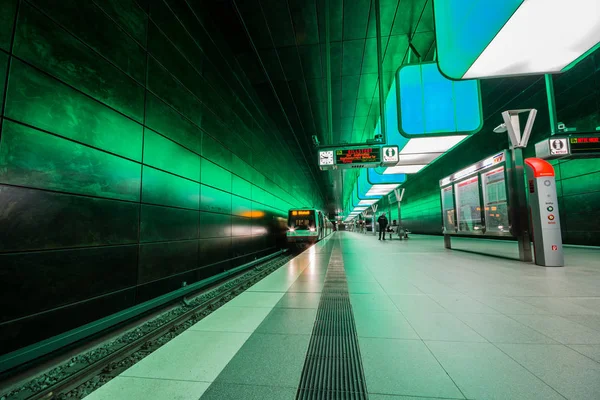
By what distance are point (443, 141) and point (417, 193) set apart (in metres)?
17.6

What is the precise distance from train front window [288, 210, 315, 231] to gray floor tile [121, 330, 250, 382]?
1382 centimetres

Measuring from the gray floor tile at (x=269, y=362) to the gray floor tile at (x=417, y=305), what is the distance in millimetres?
1507

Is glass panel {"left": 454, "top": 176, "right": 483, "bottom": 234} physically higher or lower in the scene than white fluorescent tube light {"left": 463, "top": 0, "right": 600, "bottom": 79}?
lower

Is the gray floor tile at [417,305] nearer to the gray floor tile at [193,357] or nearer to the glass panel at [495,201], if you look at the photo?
the gray floor tile at [193,357]

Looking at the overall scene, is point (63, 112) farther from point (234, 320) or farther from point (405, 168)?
point (405, 168)

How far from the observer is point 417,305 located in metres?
3.25

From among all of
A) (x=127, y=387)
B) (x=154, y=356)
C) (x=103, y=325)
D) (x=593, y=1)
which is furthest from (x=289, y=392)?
(x=593, y=1)

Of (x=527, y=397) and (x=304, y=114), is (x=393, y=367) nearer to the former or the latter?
(x=527, y=397)

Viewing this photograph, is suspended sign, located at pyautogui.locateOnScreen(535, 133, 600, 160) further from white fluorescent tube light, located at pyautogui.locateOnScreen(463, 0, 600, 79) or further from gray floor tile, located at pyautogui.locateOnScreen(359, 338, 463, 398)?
gray floor tile, located at pyautogui.locateOnScreen(359, 338, 463, 398)

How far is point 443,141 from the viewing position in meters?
9.05

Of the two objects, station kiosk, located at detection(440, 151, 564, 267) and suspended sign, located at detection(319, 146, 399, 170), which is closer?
station kiosk, located at detection(440, 151, 564, 267)

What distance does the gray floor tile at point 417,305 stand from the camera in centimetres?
303

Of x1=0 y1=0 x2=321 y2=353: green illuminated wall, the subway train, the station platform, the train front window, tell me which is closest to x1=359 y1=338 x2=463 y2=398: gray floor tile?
the station platform

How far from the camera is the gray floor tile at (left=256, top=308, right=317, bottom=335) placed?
8.41 feet
